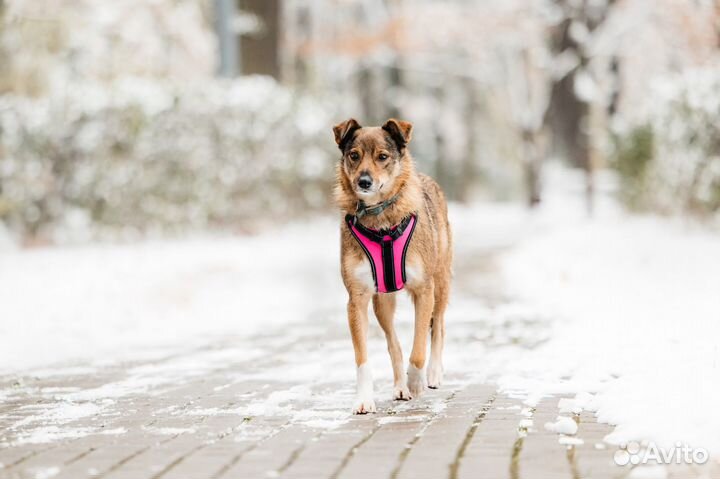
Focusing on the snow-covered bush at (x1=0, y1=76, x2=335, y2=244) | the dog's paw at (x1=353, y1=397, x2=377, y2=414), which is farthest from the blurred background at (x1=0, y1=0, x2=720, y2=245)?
the dog's paw at (x1=353, y1=397, x2=377, y2=414)

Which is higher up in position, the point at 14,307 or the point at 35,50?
the point at 35,50

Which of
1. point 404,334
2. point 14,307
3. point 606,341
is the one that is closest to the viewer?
point 606,341

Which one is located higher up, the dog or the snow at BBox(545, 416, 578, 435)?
the dog

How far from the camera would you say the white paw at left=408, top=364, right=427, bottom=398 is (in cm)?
674

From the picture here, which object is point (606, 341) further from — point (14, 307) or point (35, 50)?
point (35, 50)

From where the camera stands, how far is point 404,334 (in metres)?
10.1

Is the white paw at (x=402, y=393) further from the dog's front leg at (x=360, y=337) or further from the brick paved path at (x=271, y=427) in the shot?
the dog's front leg at (x=360, y=337)

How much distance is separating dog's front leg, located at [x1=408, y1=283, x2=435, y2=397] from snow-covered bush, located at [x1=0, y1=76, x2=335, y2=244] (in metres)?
10.3

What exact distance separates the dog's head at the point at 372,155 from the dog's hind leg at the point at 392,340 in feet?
2.39

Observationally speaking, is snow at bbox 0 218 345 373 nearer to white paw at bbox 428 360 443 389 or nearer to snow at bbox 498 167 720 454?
white paw at bbox 428 360 443 389

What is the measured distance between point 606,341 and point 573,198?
2355 centimetres

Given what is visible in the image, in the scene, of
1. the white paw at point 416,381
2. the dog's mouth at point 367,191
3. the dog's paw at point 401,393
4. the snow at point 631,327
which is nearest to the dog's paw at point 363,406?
the dog's paw at point 401,393

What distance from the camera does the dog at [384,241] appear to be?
256 inches

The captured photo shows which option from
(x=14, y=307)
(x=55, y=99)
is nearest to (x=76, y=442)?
(x=14, y=307)
